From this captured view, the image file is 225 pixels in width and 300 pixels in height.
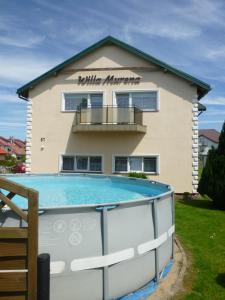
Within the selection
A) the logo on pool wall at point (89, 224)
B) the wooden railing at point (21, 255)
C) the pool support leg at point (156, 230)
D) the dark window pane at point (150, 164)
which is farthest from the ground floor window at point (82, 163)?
the wooden railing at point (21, 255)

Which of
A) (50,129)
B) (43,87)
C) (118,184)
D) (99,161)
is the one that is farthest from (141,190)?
(43,87)

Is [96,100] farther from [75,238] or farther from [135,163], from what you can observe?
[75,238]

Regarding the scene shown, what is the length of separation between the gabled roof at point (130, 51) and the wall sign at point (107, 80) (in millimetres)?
1342

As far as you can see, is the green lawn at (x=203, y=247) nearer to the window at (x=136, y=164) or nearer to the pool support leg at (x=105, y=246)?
the pool support leg at (x=105, y=246)

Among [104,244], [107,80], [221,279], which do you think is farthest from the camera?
[107,80]

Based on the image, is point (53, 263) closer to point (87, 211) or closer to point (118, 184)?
point (87, 211)

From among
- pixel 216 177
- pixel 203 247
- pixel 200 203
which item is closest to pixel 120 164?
pixel 200 203

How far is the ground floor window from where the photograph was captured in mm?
22125

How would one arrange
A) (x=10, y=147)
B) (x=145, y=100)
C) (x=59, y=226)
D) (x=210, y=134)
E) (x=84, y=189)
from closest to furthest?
1. (x=59, y=226)
2. (x=84, y=189)
3. (x=145, y=100)
4. (x=10, y=147)
5. (x=210, y=134)

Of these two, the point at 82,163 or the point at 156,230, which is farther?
the point at 82,163

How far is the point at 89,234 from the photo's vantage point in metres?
5.60

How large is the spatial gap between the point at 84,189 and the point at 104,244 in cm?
982

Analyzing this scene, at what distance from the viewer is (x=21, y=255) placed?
Result: 460cm

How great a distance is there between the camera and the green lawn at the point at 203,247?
6.76 metres
